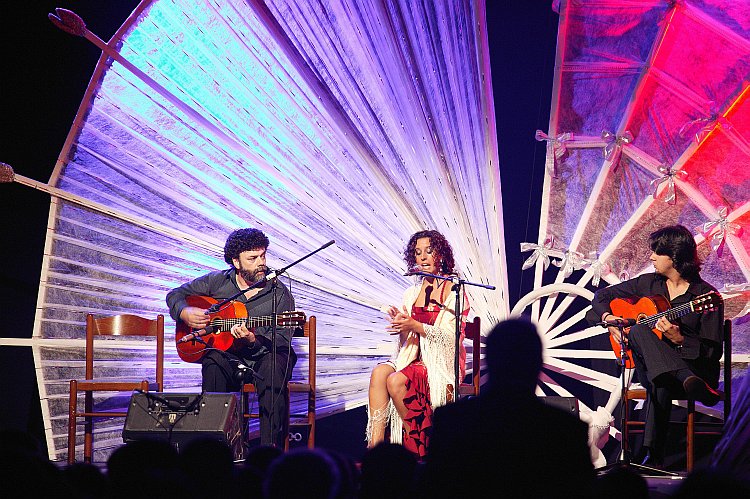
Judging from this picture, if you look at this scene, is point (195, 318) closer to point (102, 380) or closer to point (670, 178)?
point (102, 380)

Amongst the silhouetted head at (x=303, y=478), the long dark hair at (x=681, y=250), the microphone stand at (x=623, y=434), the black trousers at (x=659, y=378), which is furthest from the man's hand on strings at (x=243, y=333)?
the silhouetted head at (x=303, y=478)

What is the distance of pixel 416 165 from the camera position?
5.50 m

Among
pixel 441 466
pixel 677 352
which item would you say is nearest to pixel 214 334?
pixel 677 352

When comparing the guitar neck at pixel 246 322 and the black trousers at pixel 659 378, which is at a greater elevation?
the guitar neck at pixel 246 322

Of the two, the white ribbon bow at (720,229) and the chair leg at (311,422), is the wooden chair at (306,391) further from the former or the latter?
the white ribbon bow at (720,229)

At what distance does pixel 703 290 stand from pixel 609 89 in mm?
1704

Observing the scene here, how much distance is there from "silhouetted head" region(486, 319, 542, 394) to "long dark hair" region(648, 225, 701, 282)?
2.83 meters

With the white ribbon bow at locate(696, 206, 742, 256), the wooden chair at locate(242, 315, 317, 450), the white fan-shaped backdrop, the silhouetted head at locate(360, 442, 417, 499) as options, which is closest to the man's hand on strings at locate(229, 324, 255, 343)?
the wooden chair at locate(242, 315, 317, 450)

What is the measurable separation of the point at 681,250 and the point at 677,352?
62 cm

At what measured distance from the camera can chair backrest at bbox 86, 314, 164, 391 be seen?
5.10 meters

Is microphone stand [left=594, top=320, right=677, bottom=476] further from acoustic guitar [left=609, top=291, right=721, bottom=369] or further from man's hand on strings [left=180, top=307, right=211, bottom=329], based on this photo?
man's hand on strings [left=180, top=307, right=211, bottom=329]

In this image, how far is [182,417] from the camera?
4.24 metres

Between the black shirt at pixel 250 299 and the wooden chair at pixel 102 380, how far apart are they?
0.23 metres

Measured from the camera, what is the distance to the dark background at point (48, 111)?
518cm
